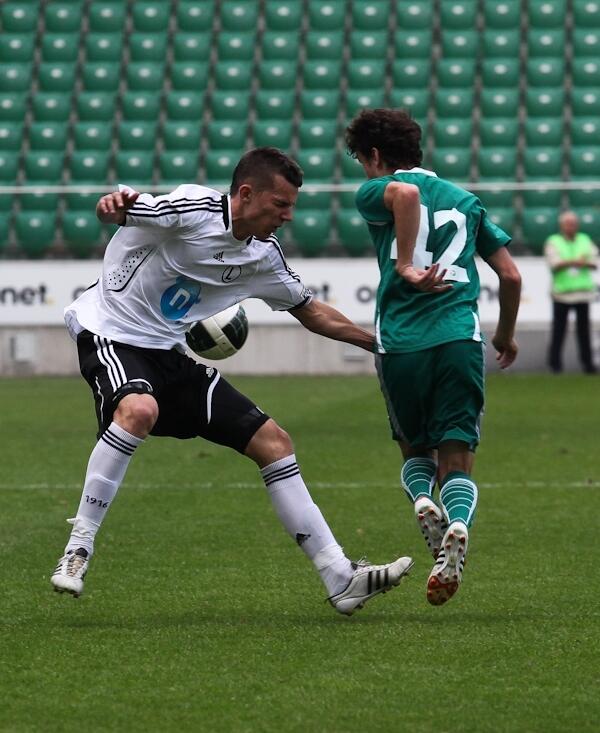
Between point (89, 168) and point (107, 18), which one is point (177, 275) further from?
point (107, 18)

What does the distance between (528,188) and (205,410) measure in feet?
46.2

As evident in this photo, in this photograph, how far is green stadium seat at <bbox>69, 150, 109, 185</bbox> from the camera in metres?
22.0

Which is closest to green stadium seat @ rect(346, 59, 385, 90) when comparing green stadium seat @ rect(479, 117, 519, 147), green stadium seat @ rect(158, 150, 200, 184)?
green stadium seat @ rect(479, 117, 519, 147)

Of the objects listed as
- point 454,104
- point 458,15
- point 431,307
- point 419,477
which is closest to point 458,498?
point 419,477

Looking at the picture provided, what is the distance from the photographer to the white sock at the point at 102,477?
5.70 metres

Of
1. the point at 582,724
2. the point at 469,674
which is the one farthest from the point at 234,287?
the point at 582,724

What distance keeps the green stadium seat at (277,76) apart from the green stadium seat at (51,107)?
2.93 meters

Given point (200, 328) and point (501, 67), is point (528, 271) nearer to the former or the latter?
point (501, 67)

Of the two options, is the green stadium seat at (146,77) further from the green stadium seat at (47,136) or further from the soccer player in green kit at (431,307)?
the soccer player in green kit at (431,307)

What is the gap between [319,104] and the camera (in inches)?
894

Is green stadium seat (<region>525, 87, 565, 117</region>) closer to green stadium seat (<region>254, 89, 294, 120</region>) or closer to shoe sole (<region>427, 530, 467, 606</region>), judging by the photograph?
green stadium seat (<region>254, 89, 294, 120</region>)

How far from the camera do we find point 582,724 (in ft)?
13.6

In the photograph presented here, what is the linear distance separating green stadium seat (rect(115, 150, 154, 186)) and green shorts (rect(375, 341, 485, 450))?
1623 centimetres

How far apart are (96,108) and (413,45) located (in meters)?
4.85
